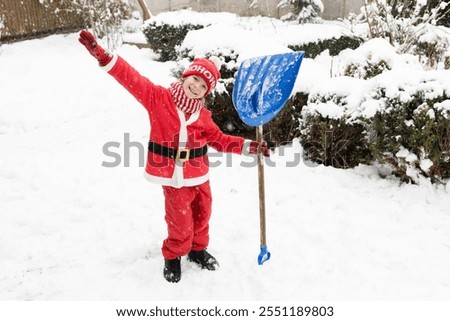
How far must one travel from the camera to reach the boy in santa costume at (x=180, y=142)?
256 centimetres

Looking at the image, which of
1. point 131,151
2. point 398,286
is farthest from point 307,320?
point 131,151

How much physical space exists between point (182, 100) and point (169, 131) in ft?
0.72

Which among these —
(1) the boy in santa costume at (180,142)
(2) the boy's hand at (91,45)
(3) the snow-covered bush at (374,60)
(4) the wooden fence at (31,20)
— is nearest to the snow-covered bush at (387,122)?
(3) the snow-covered bush at (374,60)

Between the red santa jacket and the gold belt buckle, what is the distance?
0.07ft

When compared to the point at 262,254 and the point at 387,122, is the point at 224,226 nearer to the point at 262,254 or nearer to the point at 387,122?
the point at 262,254

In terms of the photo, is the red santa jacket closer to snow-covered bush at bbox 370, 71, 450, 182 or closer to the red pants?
the red pants

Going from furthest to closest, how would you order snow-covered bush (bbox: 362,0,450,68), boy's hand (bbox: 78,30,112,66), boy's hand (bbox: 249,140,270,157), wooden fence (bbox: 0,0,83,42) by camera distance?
1. wooden fence (bbox: 0,0,83,42)
2. snow-covered bush (bbox: 362,0,450,68)
3. boy's hand (bbox: 249,140,270,157)
4. boy's hand (bbox: 78,30,112,66)

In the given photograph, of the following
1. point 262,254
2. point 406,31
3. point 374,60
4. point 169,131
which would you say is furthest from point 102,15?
point 262,254

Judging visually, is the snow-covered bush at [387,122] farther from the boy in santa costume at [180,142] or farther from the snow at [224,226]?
the boy in santa costume at [180,142]

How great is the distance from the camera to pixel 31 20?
11.5 m

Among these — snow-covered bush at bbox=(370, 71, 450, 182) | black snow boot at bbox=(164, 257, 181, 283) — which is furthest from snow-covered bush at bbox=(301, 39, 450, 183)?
black snow boot at bbox=(164, 257, 181, 283)

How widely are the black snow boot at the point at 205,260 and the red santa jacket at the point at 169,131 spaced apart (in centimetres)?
63

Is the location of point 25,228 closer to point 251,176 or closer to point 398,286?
point 251,176

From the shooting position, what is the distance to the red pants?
273 cm
